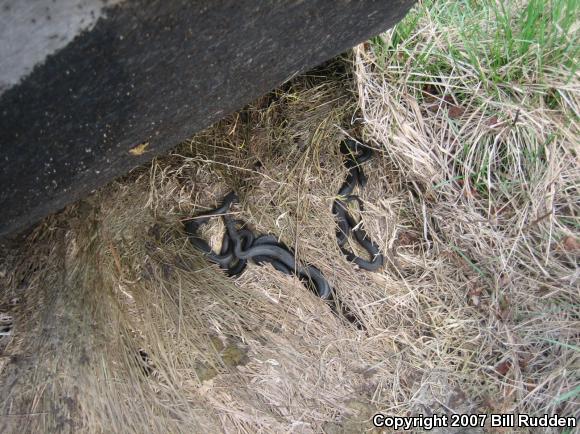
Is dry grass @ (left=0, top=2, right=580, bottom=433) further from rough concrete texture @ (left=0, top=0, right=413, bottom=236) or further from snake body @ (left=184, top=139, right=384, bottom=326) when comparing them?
rough concrete texture @ (left=0, top=0, right=413, bottom=236)

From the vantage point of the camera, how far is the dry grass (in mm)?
1956

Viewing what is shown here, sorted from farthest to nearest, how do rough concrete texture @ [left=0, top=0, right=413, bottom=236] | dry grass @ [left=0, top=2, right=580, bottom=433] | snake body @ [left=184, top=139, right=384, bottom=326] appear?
snake body @ [left=184, top=139, right=384, bottom=326] < dry grass @ [left=0, top=2, right=580, bottom=433] < rough concrete texture @ [left=0, top=0, right=413, bottom=236]

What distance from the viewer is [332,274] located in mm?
2482

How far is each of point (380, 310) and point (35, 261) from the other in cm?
153

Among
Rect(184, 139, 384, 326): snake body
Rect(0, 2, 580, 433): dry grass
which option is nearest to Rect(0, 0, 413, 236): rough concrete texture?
Rect(0, 2, 580, 433): dry grass

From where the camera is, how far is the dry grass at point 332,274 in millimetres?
1956

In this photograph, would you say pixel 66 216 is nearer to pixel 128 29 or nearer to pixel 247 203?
pixel 247 203

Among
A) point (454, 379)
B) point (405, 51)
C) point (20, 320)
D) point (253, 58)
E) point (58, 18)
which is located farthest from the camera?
point (405, 51)

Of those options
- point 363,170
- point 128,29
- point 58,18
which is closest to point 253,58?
point 128,29

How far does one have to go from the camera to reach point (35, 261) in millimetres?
2115

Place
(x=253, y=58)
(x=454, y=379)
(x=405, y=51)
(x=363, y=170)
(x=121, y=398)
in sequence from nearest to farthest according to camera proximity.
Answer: (x=253, y=58)
(x=121, y=398)
(x=454, y=379)
(x=405, y=51)
(x=363, y=170)

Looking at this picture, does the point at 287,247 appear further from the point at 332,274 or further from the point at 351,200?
the point at 351,200

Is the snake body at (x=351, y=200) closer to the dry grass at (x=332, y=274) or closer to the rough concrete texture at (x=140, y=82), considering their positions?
the dry grass at (x=332, y=274)

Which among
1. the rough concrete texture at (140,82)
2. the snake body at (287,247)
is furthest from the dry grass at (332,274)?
the rough concrete texture at (140,82)
